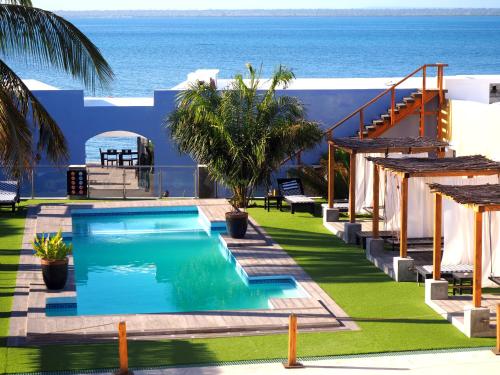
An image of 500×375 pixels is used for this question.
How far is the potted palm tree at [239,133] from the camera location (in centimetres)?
2320

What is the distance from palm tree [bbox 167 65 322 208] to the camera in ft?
76.1

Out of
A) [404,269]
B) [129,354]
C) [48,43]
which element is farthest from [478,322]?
[48,43]

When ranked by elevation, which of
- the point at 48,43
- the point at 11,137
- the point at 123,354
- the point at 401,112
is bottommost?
the point at 123,354

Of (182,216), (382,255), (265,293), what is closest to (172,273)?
(265,293)

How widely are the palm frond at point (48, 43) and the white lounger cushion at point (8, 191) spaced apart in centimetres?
998

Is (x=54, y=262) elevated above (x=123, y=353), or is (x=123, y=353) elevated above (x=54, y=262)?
(x=54, y=262)

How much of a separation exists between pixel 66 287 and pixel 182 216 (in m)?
9.14

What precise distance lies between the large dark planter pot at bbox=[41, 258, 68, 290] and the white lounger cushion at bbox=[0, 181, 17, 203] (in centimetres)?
850

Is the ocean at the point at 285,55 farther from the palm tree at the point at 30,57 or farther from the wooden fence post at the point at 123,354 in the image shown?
the wooden fence post at the point at 123,354

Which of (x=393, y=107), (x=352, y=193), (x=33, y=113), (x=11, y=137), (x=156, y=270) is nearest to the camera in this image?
(x=11, y=137)

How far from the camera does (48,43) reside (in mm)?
17109

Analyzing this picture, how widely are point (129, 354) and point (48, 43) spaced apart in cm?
557

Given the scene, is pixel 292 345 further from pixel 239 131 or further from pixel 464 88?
pixel 464 88

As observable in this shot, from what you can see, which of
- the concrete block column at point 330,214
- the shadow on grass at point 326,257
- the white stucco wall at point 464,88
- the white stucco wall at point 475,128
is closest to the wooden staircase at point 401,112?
the white stucco wall at point 464,88
